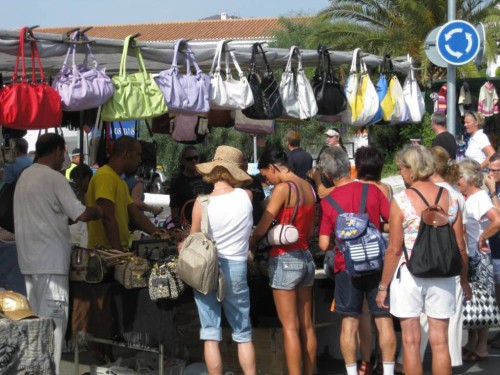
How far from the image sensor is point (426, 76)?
24.6 meters

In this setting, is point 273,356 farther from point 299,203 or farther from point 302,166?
point 302,166

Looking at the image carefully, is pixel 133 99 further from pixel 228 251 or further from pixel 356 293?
pixel 356 293

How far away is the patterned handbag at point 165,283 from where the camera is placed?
6.31 metres

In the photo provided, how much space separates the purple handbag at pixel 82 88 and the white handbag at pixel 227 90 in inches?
37.8

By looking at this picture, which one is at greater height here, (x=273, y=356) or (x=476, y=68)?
(x=476, y=68)

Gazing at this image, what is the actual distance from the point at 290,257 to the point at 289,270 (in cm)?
9

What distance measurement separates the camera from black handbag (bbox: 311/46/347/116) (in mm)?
7754

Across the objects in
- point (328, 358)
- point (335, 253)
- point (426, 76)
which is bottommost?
point (328, 358)

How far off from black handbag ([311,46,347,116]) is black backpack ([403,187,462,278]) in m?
2.08

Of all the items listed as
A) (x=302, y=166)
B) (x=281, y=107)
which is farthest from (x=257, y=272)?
(x=302, y=166)

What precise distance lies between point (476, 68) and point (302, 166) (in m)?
14.3

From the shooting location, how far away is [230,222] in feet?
20.1

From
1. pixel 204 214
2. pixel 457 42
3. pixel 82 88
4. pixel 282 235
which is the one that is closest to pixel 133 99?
pixel 82 88

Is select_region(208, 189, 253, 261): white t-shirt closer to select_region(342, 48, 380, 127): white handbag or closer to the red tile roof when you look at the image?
select_region(342, 48, 380, 127): white handbag
